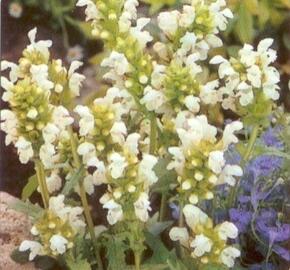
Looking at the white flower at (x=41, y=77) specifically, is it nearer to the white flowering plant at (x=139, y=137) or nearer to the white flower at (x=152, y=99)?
the white flowering plant at (x=139, y=137)

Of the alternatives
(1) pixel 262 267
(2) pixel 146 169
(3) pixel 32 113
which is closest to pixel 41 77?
(3) pixel 32 113

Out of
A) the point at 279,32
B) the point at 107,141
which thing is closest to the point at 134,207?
the point at 107,141

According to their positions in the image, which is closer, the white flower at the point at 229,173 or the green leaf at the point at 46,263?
the white flower at the point at 229,173

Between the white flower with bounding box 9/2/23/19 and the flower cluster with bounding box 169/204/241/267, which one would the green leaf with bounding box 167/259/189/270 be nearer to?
the flower cluster with bounding box 169/204/241/267

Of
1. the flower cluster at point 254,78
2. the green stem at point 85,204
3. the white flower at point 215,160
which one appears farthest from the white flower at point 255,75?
the green stem at point 85,204

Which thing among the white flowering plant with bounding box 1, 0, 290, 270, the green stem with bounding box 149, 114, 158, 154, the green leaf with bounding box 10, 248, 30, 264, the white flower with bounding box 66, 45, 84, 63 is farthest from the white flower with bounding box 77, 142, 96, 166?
the white flower with bounding box 66, 45, 84, 63

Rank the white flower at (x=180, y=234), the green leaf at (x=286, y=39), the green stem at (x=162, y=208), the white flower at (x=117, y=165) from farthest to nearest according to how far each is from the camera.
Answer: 1. the green leaf at (x=286, y=39)
2. the green stem at (x=162, y=208)
3. the white flower at (x=180, y=234)
4. the white flower at (x=117, y=165)

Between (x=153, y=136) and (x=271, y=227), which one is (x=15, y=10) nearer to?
(x=153, y=136)
